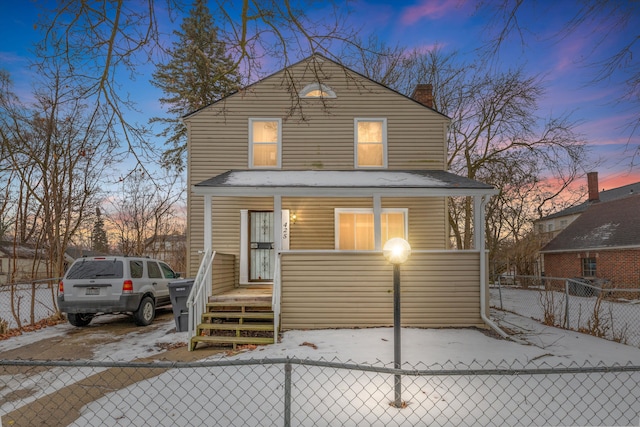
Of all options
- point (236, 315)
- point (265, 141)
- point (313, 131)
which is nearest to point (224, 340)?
point (236, 315)

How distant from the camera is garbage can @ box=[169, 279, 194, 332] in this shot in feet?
26.1

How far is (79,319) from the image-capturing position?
29.1 ft

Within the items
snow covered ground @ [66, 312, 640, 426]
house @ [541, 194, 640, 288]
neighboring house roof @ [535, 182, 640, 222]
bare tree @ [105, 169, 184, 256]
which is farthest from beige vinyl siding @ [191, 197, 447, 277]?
neighboring house roof @ [535, 182, 640, 222]

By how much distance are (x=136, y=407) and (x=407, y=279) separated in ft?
18.7

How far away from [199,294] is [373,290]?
11.8ft

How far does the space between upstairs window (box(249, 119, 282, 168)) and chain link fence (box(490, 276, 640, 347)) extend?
7.34 meters

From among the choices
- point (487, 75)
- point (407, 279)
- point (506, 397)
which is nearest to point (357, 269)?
point (407, 279)

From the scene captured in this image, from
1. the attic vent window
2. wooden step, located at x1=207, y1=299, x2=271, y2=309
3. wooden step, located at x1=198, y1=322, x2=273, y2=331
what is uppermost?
the attic vent window

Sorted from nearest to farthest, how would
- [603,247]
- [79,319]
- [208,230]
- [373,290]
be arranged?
1. [208,230]
2. [373,290]
3. [79,319]
4. [603,247]

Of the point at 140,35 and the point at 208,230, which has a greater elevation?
the point at 140,35

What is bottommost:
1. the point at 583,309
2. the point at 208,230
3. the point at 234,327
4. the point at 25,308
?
the point at 583,309

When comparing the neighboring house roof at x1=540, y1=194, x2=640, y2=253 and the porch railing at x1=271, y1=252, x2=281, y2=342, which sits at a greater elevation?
the neighboring house roof at x1=540, y1=194, x2=640, y2=253

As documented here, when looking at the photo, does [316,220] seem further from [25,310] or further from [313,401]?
[25,310]

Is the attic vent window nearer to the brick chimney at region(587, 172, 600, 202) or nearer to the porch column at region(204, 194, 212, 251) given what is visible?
the porch column at region(204, 194, 212, 251)
